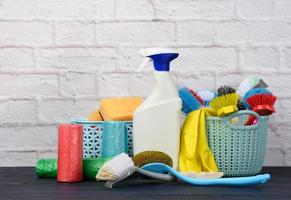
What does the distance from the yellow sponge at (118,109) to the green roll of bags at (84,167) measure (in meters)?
0.12

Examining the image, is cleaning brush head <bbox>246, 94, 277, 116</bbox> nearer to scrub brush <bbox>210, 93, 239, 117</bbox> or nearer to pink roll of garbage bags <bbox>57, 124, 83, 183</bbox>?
scrub brush <bbox>210, 93, 239, 117</bbox>

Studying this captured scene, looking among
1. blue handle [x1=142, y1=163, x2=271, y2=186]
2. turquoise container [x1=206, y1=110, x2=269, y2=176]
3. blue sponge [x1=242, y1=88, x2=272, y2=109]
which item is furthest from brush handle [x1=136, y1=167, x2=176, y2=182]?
→ blue sponge [x1=242, y1=88, x2=272, y2=109]

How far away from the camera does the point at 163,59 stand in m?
1.24

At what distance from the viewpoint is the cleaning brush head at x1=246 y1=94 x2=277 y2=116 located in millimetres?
1234

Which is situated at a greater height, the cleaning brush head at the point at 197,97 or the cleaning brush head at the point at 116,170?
the cleaning brush head at the point at 197,97

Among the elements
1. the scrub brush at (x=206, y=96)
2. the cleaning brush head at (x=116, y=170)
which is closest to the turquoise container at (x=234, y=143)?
the scrub brush at (x=206, y=96)

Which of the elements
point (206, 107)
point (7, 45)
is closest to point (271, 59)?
point (206, 107)

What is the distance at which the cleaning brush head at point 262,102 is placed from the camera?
1234 millimetres

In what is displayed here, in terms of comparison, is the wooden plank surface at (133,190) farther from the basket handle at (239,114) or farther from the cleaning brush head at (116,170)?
the basket handle at (239,114)

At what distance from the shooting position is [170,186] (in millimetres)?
1108

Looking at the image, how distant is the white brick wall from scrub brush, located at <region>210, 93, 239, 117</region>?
0.87ft

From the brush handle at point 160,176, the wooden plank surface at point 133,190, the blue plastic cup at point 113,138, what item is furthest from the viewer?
the blue plastic cup at point 113,138

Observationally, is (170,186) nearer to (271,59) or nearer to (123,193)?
(123,193)

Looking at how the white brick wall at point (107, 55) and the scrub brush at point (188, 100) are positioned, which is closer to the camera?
the scrub brush at point (188, 100)
